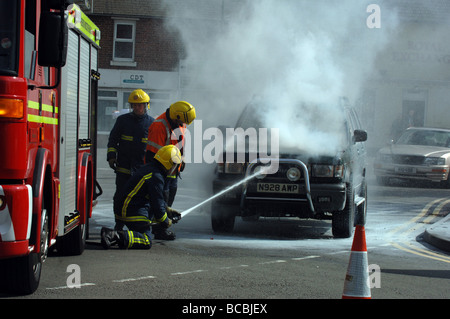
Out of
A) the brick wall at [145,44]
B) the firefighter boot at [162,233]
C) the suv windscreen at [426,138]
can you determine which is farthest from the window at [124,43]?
the firefighter boot at [162,233]

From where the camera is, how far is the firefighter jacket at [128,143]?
950 cm

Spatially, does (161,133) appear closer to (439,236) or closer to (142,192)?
(142,192)

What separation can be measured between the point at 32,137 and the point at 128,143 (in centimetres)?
392

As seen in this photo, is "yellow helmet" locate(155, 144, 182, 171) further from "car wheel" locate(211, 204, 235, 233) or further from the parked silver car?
the parked silver car

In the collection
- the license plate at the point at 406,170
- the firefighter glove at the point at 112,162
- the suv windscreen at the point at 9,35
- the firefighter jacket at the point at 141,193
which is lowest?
the license plate at the point at 406,170

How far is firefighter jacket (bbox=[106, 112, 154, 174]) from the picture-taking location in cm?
950

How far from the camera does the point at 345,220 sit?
9.68 meters

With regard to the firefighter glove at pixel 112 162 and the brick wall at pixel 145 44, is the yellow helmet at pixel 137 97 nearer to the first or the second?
the firefighter glove at pixel 112 162

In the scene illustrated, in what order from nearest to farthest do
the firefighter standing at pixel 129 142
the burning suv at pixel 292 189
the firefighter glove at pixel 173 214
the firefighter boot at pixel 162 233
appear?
1. the firefighter glove at pixel 173 214
2. the firefighter boot at pixel 162 233
3. the burning suv at pixel 292 189
4. the firefighter standing at pixel 129 142

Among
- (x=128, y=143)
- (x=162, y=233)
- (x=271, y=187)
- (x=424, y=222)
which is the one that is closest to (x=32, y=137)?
(x=162, y=233)

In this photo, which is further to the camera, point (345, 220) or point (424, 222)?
point (424, 222)

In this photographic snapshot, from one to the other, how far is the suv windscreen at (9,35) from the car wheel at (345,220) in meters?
5.26

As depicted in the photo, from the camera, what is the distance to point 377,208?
13.8 metres
